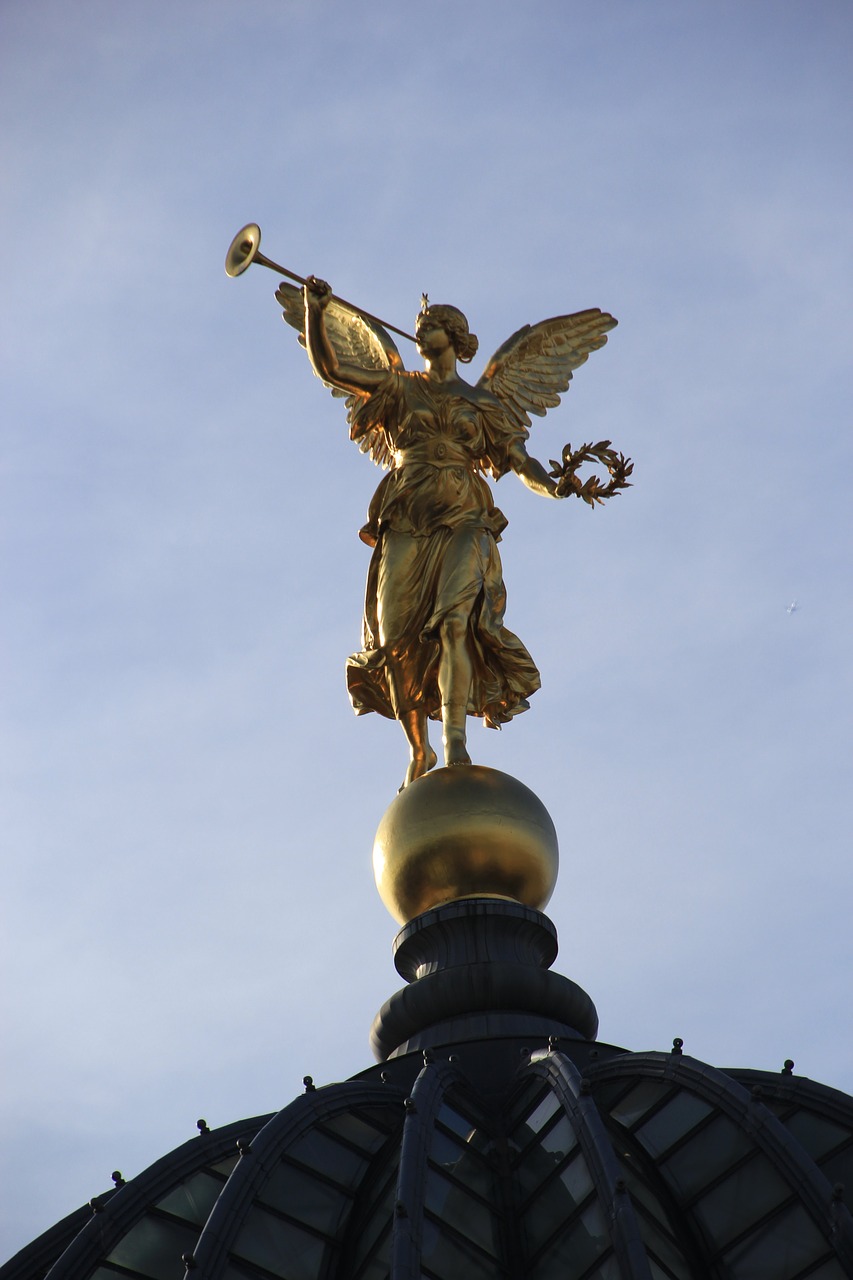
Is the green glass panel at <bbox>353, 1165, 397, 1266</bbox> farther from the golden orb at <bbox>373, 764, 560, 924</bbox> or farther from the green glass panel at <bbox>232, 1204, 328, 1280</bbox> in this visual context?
the golden orb at <bbox>373, 764, 560, 924</bbox>

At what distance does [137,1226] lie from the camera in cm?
2705

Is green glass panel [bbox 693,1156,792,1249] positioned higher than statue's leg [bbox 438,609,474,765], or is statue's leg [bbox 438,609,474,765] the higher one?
statue's leg [bbox 438,609,474,765]

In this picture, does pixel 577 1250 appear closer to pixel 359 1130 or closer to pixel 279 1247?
pixel 279 1247

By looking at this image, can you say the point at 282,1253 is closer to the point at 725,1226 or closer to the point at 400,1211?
the point at 400,1211

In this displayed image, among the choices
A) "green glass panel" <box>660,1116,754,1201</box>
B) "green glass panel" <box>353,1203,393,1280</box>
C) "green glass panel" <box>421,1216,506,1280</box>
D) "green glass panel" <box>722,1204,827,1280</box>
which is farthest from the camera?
"green glass panel" <box>660,1116,754,1201</box>

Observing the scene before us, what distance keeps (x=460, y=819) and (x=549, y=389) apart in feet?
23.8

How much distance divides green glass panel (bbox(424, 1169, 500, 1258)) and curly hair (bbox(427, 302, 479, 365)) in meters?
12.0

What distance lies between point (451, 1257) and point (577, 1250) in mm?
1329

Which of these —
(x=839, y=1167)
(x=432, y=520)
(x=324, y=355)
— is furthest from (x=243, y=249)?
(x=839, y=1167)

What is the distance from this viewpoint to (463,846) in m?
29.8

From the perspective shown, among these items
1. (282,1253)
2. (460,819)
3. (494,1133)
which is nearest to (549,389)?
(460,819)

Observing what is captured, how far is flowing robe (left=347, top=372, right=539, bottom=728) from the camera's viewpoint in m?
32.0

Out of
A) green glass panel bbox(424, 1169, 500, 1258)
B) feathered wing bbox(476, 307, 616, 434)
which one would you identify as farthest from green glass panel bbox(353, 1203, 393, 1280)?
feathered wing bbox(476, 307, 616, 434)

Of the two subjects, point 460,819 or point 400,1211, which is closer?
point 400,1211
